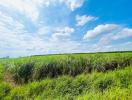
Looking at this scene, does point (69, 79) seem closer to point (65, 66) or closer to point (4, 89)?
point (65, 66)

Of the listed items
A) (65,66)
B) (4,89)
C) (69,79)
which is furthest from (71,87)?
(4,89)

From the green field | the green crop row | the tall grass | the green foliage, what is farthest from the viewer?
the tall grass

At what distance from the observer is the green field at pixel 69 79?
7987 millimetres

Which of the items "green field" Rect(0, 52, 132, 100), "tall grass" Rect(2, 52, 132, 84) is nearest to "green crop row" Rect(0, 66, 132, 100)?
"green field" Rect(0, 52, 132, 100)

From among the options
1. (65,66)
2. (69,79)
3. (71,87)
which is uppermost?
(65,66)

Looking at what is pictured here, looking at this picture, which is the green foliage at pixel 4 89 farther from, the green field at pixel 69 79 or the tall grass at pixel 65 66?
the tall grass at pixel 65 66

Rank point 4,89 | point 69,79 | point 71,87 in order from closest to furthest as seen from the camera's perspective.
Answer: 1. point 71,87
2. point 69,79
3. point 4,89

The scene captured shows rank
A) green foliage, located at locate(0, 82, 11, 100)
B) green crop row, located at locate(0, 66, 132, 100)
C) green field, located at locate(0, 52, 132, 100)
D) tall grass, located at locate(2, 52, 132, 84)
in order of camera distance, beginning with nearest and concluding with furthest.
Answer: green field, located at locate(0, 52, 132, 100), green crop row, located at locate(0, 66, 132, 100), green foliage, located at locate(0, 82, 11, 100), tall grass, located at locate(2, 52, 132, 84)

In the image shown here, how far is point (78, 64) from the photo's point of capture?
10.8 metres

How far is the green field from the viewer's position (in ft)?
26.2

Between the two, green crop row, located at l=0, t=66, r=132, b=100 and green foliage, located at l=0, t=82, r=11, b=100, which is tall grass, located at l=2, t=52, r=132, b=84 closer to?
green foliage, located at l=0, t=82, r=11, b=100

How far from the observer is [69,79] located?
30.7ft

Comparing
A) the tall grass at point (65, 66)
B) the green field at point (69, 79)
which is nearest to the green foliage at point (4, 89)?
the green field at point (69, 79)

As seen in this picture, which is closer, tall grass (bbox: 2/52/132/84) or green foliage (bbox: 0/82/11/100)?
green foliage (bbox: 0/82/11/100)
